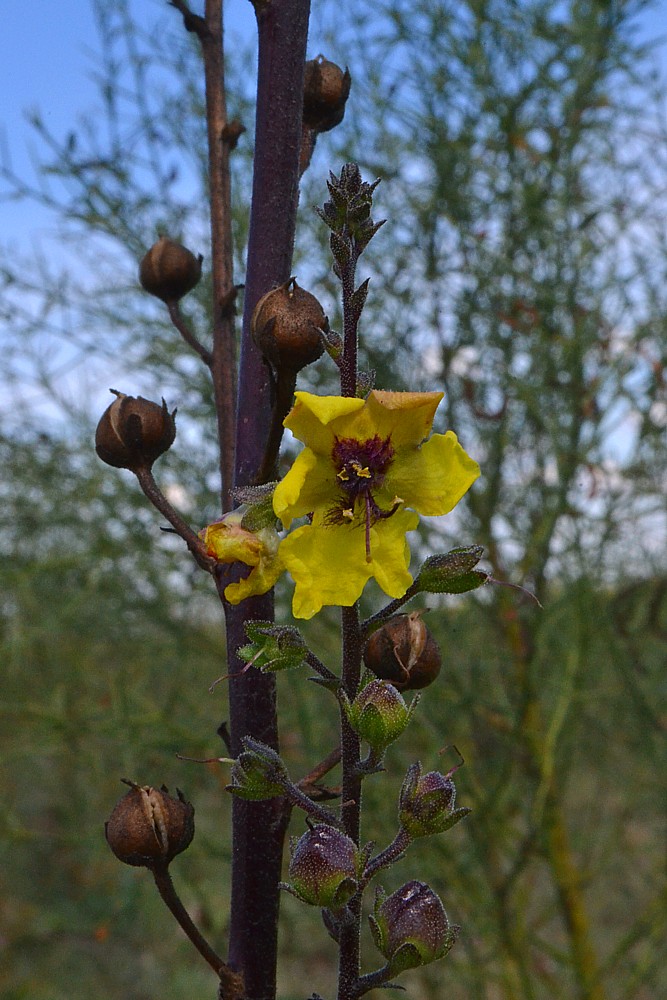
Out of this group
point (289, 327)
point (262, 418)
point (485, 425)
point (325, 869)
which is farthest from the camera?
point (485, 425)

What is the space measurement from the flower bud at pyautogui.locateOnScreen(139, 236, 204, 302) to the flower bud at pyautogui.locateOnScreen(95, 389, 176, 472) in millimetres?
232

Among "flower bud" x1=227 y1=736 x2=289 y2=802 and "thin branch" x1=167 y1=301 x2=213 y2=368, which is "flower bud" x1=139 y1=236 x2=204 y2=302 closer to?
"thin branch" x1=167 y1=301 x2=213 y2=368

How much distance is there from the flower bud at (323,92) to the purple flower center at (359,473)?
42 cm

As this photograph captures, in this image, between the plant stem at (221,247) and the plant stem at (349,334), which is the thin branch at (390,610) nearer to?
the plant stem at (349,334)

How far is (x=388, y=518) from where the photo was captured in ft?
2.45

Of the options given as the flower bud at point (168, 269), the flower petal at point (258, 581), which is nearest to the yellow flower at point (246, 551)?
the flower petal at point (258, 581)

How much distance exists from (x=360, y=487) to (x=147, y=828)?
0.33 m

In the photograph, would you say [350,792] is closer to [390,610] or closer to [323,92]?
[390,610]

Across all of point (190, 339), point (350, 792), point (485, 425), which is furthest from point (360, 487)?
point (485, 425)

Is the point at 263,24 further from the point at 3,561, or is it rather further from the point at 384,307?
the point at 3,561

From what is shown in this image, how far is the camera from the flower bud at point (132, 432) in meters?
0.85

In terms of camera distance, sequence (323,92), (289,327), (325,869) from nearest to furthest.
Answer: (325,869), (289,327), (323,92)

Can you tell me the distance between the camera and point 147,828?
763 mm

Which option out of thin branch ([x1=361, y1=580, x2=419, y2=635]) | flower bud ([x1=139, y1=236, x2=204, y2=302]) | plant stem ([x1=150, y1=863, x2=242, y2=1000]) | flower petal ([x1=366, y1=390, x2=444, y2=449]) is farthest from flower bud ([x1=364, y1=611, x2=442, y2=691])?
flower bud ([x1=139, y1=236, x2=204, y2=302])
